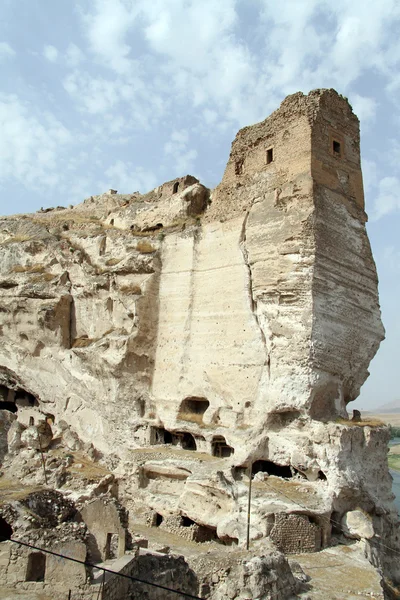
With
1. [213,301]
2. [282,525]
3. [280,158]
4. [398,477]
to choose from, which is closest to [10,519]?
[282,525]

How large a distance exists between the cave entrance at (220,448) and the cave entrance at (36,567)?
996 cm

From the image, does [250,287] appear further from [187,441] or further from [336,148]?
[187,441]

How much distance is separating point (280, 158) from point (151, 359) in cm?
955

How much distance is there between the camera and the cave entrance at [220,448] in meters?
18.3

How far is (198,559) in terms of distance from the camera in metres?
10.7

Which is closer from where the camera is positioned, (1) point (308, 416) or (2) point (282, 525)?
(2) point (282, 525)

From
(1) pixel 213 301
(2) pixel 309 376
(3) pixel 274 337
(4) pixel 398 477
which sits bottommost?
(4) pixel 398 477

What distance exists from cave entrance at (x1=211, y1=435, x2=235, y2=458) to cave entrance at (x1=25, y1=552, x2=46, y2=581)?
9.96m

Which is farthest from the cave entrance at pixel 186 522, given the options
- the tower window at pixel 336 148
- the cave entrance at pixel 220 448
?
the tower window at pixel 336 148

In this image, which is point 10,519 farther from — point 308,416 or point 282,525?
point 308,416

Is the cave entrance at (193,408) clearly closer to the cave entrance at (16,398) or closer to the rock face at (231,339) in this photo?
the rock face at (231,339)

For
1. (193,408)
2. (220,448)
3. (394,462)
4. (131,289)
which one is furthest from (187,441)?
(394,462)

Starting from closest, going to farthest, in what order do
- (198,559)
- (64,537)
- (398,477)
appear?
1. (64,537)
2. (198,559)
3. (398,477)

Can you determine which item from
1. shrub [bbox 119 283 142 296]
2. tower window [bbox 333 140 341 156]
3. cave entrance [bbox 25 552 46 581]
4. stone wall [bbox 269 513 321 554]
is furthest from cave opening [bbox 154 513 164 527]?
tower window [bbox 333 140 341 156]
